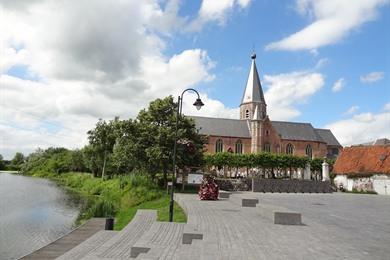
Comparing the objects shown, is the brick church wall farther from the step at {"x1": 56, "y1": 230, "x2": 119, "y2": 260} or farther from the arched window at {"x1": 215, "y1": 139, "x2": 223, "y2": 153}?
the step at {"x1": 56, "y1": 230, "x2": 119, "y2": 260}

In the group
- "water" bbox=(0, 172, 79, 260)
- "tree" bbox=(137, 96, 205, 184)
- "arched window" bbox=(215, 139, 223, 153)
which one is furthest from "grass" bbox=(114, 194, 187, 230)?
"arched window" bbox=(215, 139, 223, 153)

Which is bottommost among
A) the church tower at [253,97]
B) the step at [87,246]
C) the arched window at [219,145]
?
the step at [87,246]

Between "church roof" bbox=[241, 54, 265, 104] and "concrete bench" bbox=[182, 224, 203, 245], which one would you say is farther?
"church roof" bbox=[241, 54, 265, 104]

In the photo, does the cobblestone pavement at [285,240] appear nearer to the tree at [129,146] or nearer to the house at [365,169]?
the tree at [129,146]

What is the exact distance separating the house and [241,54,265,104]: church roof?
101 ft

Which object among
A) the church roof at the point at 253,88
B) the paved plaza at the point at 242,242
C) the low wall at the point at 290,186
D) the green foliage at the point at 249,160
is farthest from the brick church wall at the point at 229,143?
the paved plaza at the point at 242,242

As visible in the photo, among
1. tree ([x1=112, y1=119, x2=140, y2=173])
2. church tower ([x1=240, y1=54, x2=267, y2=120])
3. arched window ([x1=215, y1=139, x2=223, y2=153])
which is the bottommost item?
tree ([x1=112, y1=119, x2=140, y2=173])

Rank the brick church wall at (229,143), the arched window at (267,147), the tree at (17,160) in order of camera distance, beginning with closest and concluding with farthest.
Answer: the brick church wall at (229,143)
the arched window at (267,147)
the tree at (17,160)

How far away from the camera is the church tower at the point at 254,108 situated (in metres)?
78.1

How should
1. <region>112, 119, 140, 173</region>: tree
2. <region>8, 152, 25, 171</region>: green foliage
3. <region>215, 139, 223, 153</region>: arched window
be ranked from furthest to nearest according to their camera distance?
<region>8, 152, 25, 171</region>: green foliage → <region>215, 139, 223, 153</region>: arched window → <region>112, 119, 140, 173</region>: tree

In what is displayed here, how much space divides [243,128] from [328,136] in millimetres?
28274

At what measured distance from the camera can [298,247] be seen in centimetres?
867

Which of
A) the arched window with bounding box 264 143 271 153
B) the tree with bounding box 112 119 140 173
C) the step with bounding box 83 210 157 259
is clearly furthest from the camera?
the arched window with bounding box 264 143 271 153

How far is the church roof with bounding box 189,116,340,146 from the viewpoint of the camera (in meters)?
78.5
